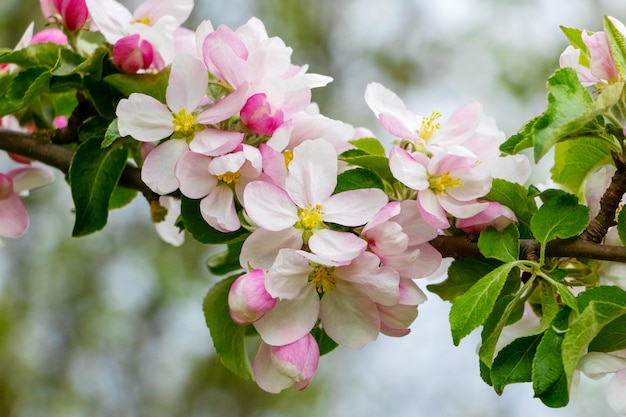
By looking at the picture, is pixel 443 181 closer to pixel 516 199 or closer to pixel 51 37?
pixel 516 199

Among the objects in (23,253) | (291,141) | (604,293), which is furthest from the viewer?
(23,253)

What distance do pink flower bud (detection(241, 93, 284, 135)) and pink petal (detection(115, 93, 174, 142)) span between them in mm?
61

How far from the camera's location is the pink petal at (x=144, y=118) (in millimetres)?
569

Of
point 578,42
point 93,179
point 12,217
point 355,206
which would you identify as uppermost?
point 578,42

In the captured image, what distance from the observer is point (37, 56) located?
2.25 ft

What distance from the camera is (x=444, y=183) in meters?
0.57

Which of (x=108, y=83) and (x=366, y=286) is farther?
(x=108, y=83)

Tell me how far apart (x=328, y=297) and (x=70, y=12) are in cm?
36

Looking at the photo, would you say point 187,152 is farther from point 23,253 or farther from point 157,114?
point 23,253

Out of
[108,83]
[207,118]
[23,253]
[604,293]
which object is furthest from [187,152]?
[23,253]

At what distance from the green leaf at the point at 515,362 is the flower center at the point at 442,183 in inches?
4.8

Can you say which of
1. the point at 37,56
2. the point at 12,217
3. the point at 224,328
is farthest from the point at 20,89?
the point at 224,328

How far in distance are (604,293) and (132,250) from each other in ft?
14.0

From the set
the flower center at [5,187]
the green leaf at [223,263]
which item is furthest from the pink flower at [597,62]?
the flower center at [5,187]
